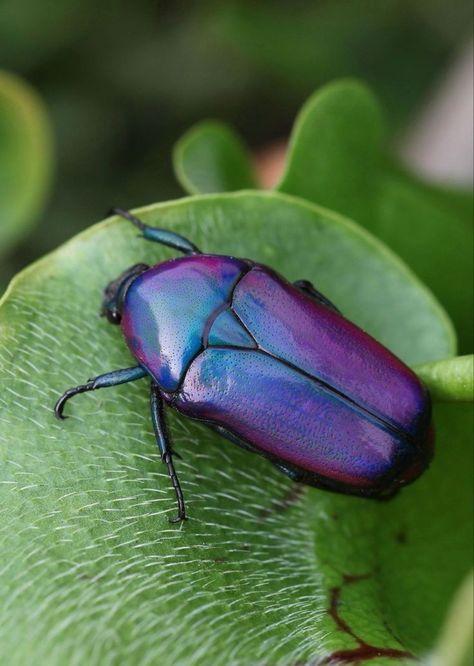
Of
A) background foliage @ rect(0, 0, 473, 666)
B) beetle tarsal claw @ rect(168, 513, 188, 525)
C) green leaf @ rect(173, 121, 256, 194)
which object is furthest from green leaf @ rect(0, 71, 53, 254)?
beetle tarsal claw @ rect(168, 513, 188, 525)

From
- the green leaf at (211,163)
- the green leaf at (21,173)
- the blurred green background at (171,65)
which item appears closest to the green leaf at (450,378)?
the green leaf at (211,163)

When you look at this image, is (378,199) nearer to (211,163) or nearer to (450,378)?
(211,163)

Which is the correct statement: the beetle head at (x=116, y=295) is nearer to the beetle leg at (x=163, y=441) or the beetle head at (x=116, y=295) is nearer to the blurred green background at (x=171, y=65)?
the beetle leg at (x=163, y=441)

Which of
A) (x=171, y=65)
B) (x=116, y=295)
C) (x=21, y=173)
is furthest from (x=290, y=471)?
(x=171, y=65)

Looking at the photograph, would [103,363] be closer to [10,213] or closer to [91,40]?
[10,213]

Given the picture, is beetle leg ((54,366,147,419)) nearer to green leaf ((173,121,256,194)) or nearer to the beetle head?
the beetle head
